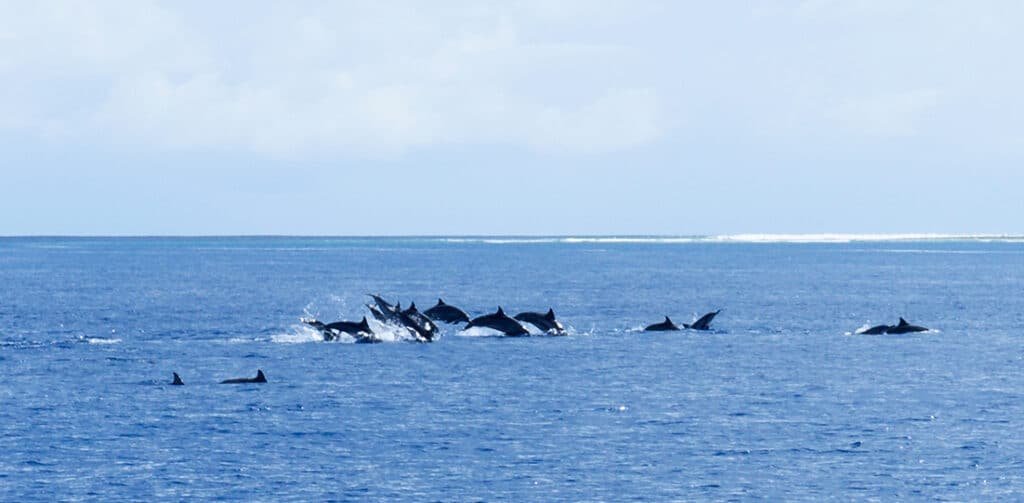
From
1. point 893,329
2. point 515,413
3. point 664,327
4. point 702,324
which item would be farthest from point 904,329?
point 515,413

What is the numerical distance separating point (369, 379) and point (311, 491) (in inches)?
705

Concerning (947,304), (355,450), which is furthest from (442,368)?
(947,304)

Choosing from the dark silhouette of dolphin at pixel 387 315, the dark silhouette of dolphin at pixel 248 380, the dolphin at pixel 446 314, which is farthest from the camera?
the dolphin at pixel 446 314

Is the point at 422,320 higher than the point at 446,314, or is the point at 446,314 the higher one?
the point at 422,320

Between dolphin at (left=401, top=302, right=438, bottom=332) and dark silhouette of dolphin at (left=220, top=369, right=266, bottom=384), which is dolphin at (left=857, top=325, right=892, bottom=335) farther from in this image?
dark silhouette of dolphin at (left=220, top=369, right=266, bottom=384)

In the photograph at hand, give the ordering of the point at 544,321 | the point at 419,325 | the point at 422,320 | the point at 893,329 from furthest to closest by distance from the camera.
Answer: the point at 893,329 → the point at 544,321 → the point at 422,320 → the point at 419,325

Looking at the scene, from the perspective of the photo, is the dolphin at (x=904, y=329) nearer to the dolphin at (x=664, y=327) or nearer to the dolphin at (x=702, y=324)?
the dolphin at (x=702, y=324)

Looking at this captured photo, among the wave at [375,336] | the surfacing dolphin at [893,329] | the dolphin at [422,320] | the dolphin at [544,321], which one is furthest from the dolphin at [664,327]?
the wave at [375,336]

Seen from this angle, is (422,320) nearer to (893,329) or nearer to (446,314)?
(446,314)

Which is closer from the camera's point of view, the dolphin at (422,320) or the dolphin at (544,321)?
the dolphin at (422,320)

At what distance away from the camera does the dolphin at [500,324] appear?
61781mm

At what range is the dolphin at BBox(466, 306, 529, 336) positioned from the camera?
61.8 meters

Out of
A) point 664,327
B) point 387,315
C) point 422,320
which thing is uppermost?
point 387,315

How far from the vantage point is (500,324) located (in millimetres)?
61938
